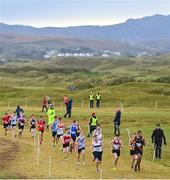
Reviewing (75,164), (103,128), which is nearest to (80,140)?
(75,164)

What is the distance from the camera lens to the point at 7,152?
3544cm

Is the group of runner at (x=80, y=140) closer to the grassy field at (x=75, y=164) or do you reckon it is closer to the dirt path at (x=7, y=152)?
the grassy field at (x=75, y=164)

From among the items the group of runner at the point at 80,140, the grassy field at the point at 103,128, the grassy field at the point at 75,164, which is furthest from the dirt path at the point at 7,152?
the group of runner at the point at 80,140

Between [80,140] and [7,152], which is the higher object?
[80,140]

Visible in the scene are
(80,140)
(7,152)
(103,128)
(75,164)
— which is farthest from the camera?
(103,128)

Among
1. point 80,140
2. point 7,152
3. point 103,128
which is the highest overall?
point 80,140

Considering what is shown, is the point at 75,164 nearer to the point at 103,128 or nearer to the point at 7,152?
the point at 7,152

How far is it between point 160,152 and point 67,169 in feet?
22.2

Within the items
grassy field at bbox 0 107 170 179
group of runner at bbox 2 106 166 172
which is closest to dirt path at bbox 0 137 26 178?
grassy field at bbox 0 107 170 179

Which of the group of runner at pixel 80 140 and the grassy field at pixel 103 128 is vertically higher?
the group of runner at pixel 80 140

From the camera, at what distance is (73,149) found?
35625mm

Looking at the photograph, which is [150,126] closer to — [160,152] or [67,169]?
[160,152]

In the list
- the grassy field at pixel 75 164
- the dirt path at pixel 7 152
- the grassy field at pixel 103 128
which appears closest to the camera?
the grassy field at pixel 75 164

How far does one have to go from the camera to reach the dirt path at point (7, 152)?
3180 cm
